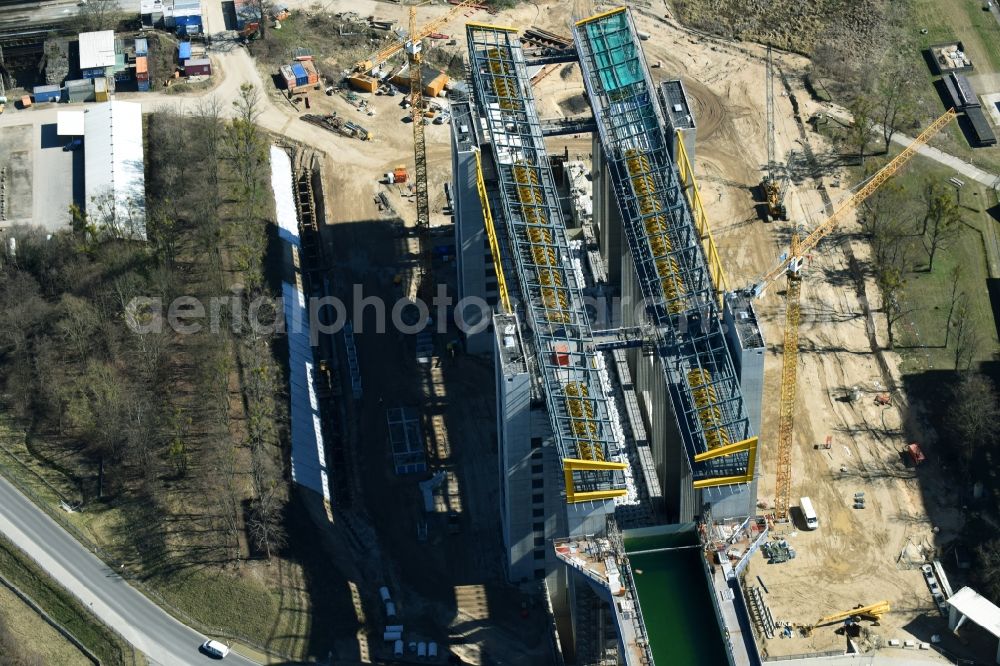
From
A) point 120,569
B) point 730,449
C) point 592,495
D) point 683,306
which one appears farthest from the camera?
point 120,569

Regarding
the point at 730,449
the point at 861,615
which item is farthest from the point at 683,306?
the point at 861,615

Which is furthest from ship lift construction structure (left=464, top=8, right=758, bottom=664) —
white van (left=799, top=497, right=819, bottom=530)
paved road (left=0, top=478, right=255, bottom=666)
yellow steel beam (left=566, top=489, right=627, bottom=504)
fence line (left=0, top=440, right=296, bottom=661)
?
paved road (left=0, top=478, right=255, bottom=666)

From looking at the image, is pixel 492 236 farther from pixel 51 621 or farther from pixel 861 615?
pixel 51 621

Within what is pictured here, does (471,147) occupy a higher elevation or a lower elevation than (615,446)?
higher

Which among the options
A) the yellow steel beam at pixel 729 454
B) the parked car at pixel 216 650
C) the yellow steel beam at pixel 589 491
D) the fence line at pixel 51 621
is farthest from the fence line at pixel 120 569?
the yellow steel beam at pixel 729 454

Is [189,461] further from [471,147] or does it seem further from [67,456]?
[471,147]

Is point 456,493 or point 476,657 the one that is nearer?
point 476,657

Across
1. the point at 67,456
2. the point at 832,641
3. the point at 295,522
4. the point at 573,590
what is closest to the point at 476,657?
the point at 573,590

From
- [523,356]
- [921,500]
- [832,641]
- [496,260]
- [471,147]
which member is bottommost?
[832,641]
